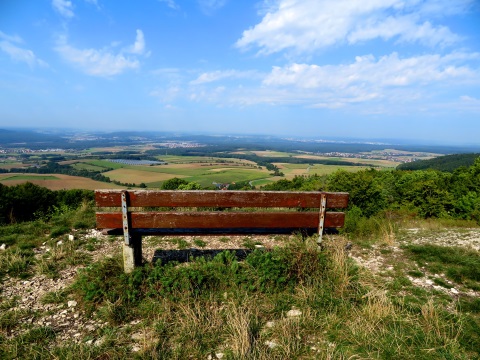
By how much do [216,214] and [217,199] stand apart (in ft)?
0.90

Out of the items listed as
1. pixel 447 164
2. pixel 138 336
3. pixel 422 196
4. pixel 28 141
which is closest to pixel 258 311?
pixel 138 336

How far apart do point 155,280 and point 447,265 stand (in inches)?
194

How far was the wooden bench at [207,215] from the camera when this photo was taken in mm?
3807

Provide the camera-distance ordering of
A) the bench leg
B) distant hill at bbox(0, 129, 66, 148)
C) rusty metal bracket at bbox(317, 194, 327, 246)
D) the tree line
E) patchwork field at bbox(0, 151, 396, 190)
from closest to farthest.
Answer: the bench leg < rusty metal bracket at bbox(317, 194, 327, 246) < the tree line < patchwork field at bbox(0, 151, 396, 190) < distant hill at bbox(0, 129, 66, 148)

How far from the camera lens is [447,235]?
6.94 m

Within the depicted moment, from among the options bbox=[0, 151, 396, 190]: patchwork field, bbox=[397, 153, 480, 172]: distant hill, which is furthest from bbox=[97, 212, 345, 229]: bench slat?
bbox=[397, 153, 480, 172]: distant hill

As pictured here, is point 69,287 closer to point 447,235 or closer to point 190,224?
point 190,224

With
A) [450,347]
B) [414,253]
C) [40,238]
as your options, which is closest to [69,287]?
[40,238]

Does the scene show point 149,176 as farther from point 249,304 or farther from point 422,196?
point 249,304

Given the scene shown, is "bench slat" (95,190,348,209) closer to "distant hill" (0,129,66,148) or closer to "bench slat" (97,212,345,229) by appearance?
"bench slat" (97,212,345,229)

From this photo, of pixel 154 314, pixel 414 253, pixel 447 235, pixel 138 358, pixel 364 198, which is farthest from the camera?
pixel 364 198

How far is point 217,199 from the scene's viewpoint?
3.96 meters

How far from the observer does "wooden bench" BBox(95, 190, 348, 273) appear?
381 centimetres

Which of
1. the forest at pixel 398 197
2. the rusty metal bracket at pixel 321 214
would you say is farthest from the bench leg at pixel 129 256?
the forest at pixel 398 197
